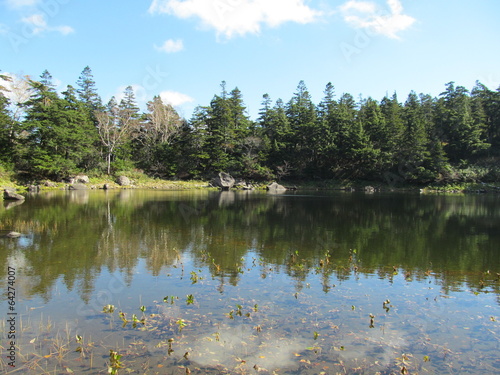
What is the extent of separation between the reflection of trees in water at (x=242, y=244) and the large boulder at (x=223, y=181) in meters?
32.8

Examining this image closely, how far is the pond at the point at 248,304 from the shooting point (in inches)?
195

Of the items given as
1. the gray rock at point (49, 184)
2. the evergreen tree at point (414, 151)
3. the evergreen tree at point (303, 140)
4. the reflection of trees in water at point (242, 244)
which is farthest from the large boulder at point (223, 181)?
the reflection of trees in water at point (242, 244)

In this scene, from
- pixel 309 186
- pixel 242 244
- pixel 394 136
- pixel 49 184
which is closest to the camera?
pixel 242 244

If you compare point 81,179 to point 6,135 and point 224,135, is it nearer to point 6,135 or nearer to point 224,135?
point 6,135

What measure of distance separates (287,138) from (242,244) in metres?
51.2

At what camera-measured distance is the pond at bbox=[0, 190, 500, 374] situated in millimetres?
4965

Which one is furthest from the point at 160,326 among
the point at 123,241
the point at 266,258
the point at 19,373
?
the point at 123,241

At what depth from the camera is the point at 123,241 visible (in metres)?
12.7

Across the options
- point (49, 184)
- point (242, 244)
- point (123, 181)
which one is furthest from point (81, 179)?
point (242, 244)

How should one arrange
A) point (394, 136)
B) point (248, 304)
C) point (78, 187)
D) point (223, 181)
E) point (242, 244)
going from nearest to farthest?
point (248, 304) → point (242, 244) → point (78, 187) → point (223, 181) → point (394, 136)

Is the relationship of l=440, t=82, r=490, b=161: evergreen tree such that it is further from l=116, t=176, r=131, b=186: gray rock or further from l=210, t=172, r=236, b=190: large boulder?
l=116, t=176, r=131, b=186: gray rock

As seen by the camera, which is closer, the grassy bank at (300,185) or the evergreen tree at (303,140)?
the grassy bank at (300,185)

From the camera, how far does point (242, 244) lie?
12.8m

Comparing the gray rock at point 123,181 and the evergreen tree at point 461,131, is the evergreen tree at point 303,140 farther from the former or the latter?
the gray rock at point 123,181
